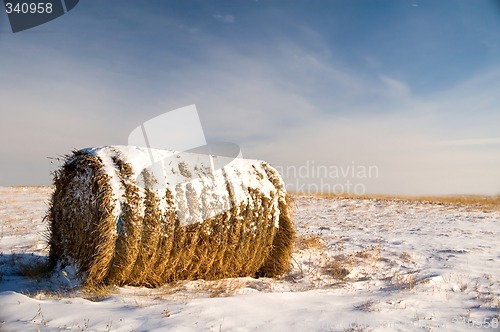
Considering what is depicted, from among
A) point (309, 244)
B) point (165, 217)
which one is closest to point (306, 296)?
point (165, 217)

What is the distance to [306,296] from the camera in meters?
5.63

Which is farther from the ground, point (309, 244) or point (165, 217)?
point (165, 217)

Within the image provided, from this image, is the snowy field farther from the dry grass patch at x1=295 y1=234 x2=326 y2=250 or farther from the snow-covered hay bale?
the snow-covered hay bale

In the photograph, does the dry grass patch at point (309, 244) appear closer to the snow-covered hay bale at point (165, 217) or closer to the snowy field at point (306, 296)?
the snowy field at point (306, 296)

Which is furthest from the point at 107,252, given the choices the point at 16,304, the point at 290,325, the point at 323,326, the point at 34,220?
the point at 34,220

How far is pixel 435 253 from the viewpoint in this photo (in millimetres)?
8617

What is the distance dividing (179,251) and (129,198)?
114 cm

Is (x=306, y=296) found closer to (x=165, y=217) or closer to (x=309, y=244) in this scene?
(x=165, y=217)

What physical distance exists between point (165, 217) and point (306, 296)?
7.89ft

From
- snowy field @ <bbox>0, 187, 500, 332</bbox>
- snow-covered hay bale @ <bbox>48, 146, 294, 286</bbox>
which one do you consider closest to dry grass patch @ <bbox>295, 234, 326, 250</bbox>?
snowy field @ <bbox>0, 187, 500, 332</bbox>

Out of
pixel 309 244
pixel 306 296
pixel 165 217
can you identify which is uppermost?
pixel 165 217

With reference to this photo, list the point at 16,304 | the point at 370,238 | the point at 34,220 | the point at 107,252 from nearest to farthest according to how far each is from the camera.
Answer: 1. the point at 16,304
2. the point at 107,252
3. the point at 370,238
4. the point at 34,220

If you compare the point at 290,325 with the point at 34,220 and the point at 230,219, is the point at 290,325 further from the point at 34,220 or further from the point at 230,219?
the point at 34,220

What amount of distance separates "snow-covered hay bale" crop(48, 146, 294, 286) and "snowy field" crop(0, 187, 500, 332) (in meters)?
0.33
